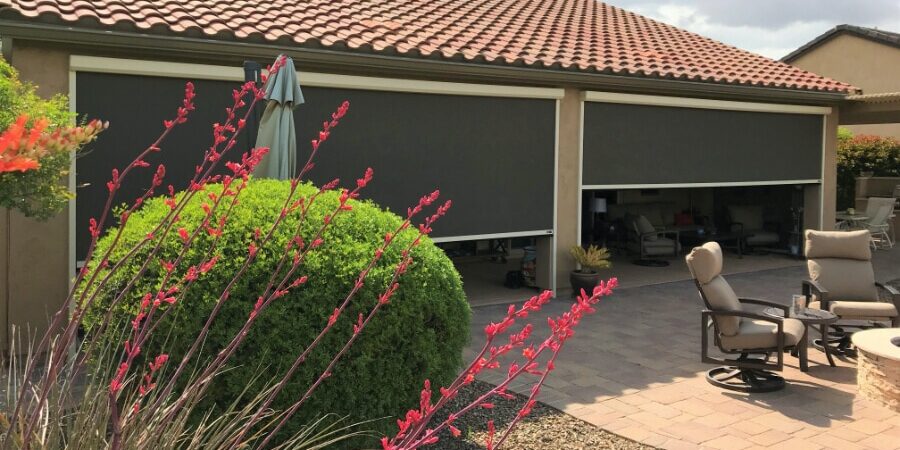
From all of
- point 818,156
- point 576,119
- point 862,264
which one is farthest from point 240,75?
point 818,156

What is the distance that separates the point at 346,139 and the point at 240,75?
1444 mm

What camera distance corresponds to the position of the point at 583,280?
10.5 meters

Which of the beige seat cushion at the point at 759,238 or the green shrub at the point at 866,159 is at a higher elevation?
the green shrub at the point at 866,159

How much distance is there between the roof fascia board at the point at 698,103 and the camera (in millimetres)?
11242

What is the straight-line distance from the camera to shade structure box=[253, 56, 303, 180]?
687 centimetres

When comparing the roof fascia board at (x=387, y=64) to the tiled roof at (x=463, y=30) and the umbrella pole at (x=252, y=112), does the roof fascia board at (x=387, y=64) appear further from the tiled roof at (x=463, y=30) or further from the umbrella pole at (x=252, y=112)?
the umbrella pole at (x=252, y=112)

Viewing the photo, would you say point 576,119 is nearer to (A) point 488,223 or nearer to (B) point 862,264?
(A) point 488,223

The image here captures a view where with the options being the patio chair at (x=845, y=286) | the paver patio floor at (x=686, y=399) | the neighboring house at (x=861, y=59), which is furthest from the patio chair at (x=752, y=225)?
the neighboring house at (x=861, y=59)

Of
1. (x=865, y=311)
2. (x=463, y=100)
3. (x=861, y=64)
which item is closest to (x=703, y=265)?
(x=865, y=311)

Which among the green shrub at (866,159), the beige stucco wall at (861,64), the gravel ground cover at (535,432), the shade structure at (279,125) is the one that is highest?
the beige stucco wall at (861,64)

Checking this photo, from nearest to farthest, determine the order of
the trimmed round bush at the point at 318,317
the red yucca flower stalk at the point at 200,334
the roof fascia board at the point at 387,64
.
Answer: the red yucca flower stalk at the point at 200,334, the trimmed round bush at the point at 318,317, the roof fascia board at the point at 387,64

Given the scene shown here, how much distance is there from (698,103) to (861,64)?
1754 centimetres

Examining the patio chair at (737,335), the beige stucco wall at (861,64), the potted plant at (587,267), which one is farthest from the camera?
the beige stucco wall at (861,64)

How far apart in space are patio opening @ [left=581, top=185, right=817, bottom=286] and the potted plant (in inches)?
110
